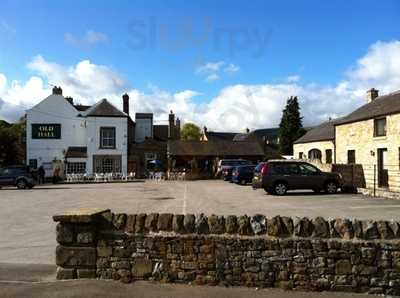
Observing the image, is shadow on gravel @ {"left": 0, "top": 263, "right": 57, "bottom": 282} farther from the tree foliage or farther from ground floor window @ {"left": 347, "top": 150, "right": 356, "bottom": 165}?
the tree foliage

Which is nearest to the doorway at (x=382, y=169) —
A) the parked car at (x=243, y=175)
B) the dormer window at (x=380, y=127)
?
the dormer window at (x=380, y=127)

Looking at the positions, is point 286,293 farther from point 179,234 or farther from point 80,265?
point 80,265

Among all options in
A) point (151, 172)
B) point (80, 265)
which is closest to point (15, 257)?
point (80, 265)

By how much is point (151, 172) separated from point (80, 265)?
4254cm

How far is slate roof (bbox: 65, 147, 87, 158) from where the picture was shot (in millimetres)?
45312

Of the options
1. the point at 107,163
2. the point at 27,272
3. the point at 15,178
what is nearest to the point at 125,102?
the point at 107,163

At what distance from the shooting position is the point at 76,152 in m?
45.6

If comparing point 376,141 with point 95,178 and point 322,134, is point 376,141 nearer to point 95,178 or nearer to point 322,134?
point 322,134

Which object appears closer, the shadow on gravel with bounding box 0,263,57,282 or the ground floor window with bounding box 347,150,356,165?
the shadow on gravel with bounding box 0,263,57,282

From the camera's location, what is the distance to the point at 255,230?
600cm

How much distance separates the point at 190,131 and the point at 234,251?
8737cm

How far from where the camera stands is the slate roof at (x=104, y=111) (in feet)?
152

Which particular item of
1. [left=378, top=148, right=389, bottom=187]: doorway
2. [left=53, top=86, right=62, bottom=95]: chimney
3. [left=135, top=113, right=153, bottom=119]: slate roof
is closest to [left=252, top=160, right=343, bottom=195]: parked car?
[left=378, top=148, right=389, bottom=187]: doorway

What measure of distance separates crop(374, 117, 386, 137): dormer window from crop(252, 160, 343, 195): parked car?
4590mm
